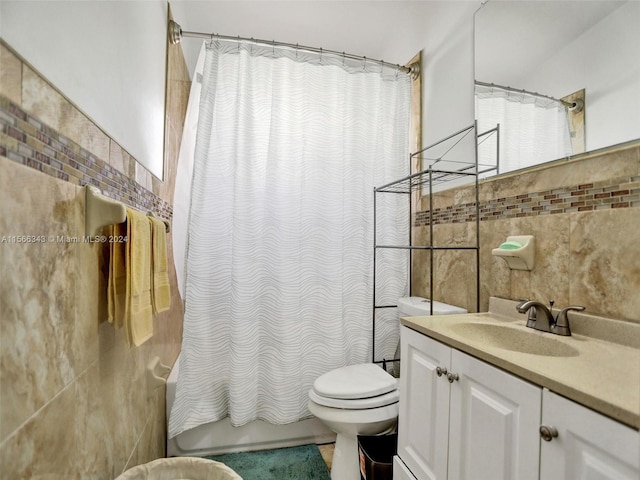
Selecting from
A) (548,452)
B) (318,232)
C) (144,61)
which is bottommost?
(548,452)

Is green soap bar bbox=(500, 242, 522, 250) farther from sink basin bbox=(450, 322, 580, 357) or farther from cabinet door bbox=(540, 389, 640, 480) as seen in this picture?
cabinet door bbox=(540, 389, 640, 480)

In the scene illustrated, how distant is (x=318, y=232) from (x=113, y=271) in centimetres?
109

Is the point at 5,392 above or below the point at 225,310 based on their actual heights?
above

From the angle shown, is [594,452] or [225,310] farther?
[225,310]

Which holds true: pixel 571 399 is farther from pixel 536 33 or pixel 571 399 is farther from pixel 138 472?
pixel 536 33

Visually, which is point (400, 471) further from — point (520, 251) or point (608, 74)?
point (608, 74)

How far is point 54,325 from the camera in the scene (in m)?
0.67

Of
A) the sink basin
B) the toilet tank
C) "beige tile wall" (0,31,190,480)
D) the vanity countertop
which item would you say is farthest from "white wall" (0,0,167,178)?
the toilet tank

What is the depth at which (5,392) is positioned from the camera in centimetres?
53

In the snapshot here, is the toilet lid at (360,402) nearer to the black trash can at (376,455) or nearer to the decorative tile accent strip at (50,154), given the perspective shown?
the black trash can at (376,455)

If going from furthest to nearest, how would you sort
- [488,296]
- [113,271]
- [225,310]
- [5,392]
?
[225,310], [488,296], [113,271], [5,392]

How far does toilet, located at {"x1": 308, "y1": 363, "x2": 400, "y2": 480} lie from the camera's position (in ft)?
4.43

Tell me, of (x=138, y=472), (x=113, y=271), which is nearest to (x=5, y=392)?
(x=113, y=271)

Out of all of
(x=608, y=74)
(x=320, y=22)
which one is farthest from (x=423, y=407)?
(x=320, y=22)
